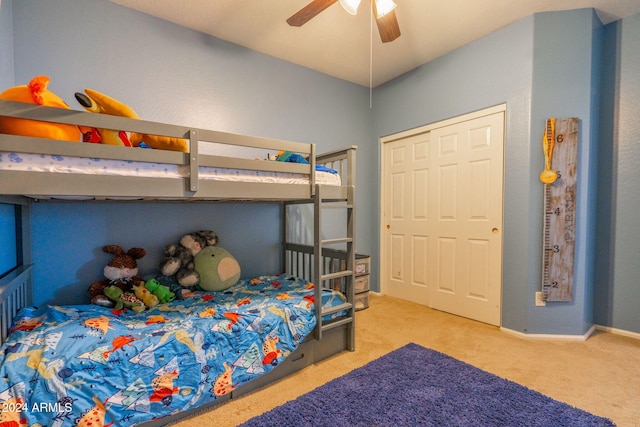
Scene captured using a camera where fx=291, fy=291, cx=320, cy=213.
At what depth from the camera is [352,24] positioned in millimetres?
2492

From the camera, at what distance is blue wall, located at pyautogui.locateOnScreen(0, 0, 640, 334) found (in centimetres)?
209

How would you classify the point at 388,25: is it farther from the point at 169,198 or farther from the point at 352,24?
the point at 169,198

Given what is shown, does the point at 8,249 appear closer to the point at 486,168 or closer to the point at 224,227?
the point at 224,227

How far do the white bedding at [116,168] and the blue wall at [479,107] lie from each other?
107cm

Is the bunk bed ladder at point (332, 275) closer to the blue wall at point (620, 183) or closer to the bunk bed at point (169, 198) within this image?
the bunk bed at point (169, 198)

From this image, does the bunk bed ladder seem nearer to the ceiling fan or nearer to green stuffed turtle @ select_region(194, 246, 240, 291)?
green stuffed turtle @ select_region(194, 246, 240, 291)

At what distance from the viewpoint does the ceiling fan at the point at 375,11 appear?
1.76m

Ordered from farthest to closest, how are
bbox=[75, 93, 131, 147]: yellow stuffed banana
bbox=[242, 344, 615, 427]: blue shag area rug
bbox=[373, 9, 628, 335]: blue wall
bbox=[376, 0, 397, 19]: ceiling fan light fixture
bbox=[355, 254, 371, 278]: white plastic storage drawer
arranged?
bbox=[355, 254, 371, 278]: white plastic storage drawer
bbox=[373, 9, 628, 335]: blue wall
bbox=[376, 0, 397, 19]: ceiling fan light fixture
bbox=[242, 344, 615, 427]: blue shag area rug
bbox=[75, 93, 131, 147]: yellow stuffed banana

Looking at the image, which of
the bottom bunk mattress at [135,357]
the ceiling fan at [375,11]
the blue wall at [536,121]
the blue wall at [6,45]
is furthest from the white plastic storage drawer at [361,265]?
the blue wall at [6,45]

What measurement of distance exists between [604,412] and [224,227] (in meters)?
2.86

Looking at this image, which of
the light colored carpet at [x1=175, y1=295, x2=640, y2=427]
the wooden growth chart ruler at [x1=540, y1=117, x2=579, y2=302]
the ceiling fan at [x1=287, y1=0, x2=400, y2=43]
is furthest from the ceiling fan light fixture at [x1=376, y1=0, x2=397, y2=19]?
the light colored carpet at [x1=175, y1=295, x2=640, y2=427]

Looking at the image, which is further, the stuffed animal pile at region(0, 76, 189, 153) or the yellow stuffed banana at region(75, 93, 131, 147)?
the yellow stuffed banana at region(75, 93, 131, 147)

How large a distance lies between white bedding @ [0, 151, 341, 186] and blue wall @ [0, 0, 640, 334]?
107cm

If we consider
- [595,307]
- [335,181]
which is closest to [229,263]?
[335,181]
